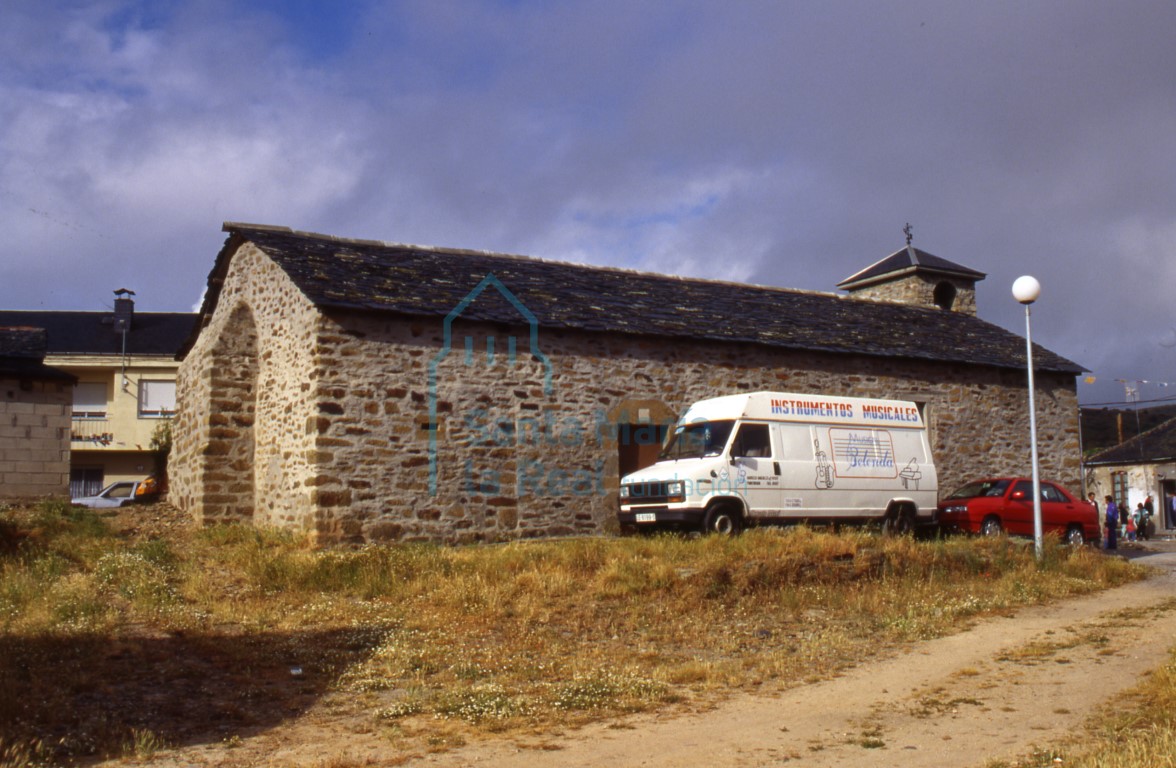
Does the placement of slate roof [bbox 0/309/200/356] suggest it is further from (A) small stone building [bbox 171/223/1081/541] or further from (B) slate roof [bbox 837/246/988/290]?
(B) slate roof [bbox 837/246/988/290]

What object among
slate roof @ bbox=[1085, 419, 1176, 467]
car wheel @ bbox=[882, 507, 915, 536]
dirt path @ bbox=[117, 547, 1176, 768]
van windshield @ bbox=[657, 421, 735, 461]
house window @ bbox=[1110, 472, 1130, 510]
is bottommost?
dirt path @ bbox=[117, 547, 1176, 768]

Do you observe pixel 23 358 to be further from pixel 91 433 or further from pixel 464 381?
pixel 91 433

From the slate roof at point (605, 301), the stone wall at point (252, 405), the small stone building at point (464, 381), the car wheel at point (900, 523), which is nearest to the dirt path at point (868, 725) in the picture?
the car wheel at point (900, 523)

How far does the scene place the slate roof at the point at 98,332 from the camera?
36938 millimetres

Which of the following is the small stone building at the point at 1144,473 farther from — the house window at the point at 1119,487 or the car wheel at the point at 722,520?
the car wheel at the point at 722,520

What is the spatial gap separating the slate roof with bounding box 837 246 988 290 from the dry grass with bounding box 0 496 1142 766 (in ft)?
42.6

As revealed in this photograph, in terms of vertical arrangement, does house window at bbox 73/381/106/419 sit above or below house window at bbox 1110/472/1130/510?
above

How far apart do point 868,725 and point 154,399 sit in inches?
1373

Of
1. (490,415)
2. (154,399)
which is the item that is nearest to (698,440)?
(490,415)

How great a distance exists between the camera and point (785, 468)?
569 inches

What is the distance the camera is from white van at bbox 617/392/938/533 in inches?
546

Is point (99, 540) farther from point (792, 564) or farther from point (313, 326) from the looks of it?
point (792, 564)

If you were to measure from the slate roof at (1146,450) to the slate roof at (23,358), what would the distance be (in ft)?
103

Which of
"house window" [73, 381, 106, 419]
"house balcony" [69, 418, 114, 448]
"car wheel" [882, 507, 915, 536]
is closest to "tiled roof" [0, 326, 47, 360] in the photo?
"car wheel" [882, 507, 915, 536]
